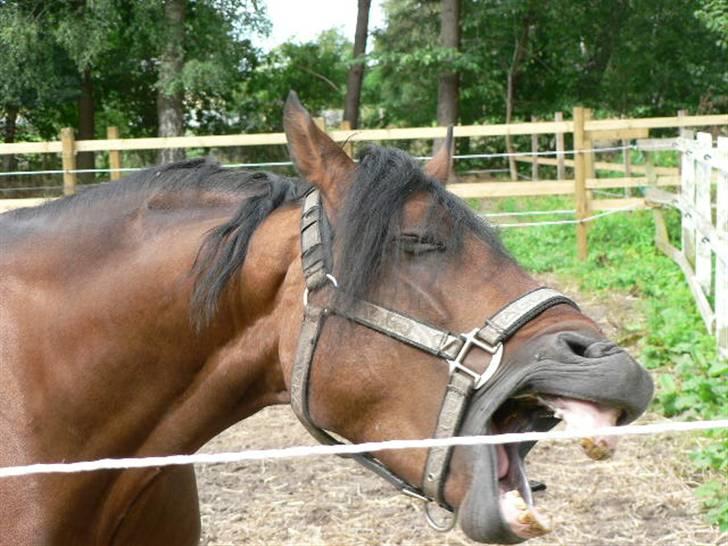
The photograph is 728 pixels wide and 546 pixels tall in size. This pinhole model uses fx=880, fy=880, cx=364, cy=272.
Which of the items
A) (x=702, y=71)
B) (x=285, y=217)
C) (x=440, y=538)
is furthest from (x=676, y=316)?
(x=702, y=71)

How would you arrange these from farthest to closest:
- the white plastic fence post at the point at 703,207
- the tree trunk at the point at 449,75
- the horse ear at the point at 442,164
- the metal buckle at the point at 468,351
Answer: the tree trunk at the point at 449,75
the white plastic fence post at the point at 703,207
the horse ear at the point at 442,164
the metal buckle at the point at 468,351

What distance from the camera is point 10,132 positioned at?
21.7 meters

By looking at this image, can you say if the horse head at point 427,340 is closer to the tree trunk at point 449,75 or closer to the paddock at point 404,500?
the paddock at point 404,500

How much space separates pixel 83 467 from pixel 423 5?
23.1m

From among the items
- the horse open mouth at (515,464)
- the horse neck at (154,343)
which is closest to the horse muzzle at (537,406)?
the horse open mouth at (515,464)

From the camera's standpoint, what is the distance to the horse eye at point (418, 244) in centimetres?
175

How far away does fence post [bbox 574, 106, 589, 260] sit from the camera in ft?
33.4

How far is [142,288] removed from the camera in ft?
6.54

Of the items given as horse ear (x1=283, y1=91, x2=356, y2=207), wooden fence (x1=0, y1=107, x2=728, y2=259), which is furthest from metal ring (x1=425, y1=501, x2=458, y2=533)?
wooden fence (x1=0, y1=107, x2=728, y2=259)

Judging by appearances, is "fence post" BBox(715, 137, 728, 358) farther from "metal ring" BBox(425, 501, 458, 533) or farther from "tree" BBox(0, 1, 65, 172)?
"tree" BBox(0, 1, 65, 172)

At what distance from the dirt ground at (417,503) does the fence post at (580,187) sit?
5152 millimetres

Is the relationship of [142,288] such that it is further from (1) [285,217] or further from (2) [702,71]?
(2) [702,71]

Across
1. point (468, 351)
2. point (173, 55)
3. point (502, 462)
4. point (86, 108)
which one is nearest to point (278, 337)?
point (468, 351)

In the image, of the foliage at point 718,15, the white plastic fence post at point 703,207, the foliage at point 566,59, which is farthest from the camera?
the foliage at point 566,59
